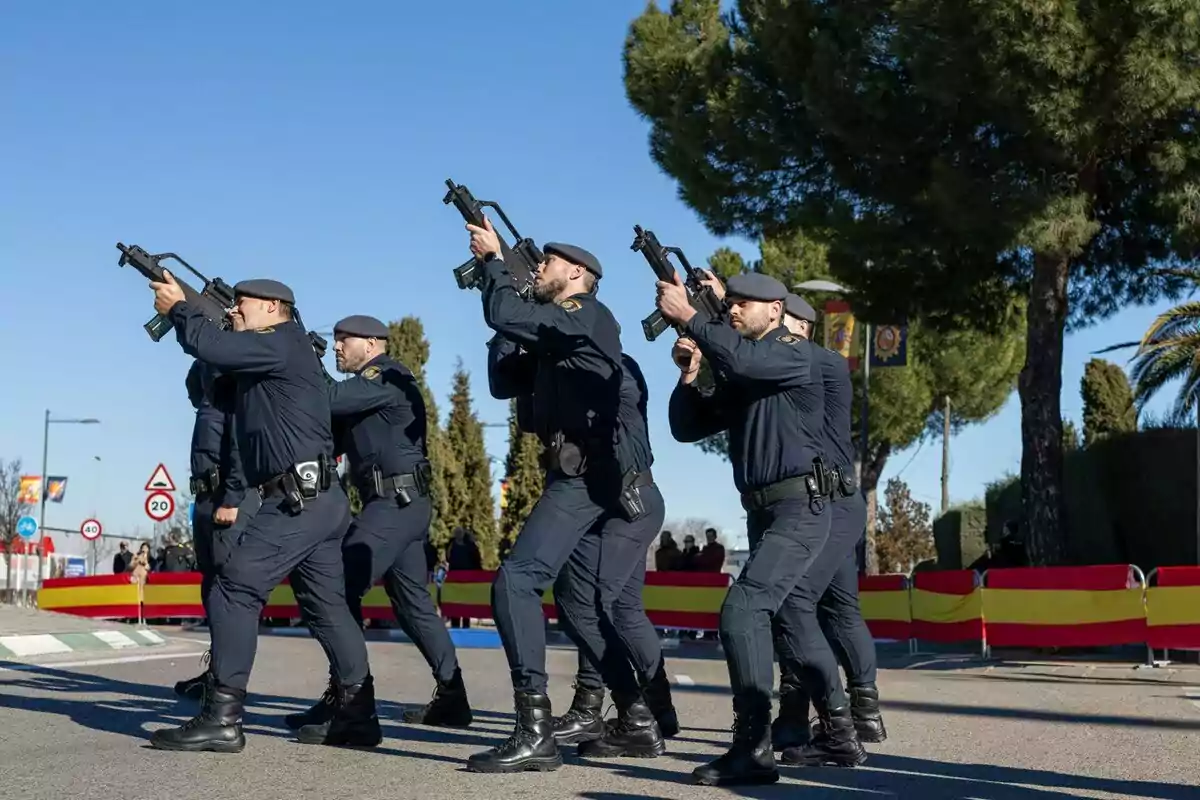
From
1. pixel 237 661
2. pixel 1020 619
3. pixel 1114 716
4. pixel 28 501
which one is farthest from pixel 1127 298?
pixel 28 501

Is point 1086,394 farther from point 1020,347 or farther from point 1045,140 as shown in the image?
point 1045,140

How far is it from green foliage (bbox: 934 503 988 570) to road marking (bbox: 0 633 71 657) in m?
15.4

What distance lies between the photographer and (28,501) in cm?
5278

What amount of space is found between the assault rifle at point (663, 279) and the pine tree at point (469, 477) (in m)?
31.6

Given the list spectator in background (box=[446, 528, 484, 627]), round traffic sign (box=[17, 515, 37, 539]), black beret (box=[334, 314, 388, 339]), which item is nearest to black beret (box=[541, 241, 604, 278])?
black beret (box=[334, 314, 388, 339])

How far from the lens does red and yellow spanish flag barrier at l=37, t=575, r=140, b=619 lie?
2495 centimetres

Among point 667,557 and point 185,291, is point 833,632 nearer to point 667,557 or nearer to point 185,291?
point 185,291

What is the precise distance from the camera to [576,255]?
7.28 metres

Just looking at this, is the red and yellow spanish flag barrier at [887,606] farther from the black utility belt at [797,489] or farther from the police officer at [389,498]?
the black utility belt at [797,489]

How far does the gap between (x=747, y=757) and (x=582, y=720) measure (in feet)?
6.52

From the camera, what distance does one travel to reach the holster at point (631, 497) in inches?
290

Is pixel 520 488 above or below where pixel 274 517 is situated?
above

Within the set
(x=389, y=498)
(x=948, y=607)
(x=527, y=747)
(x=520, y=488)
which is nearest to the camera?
(x=527, y=747)

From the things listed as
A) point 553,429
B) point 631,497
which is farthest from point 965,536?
point 553,429
